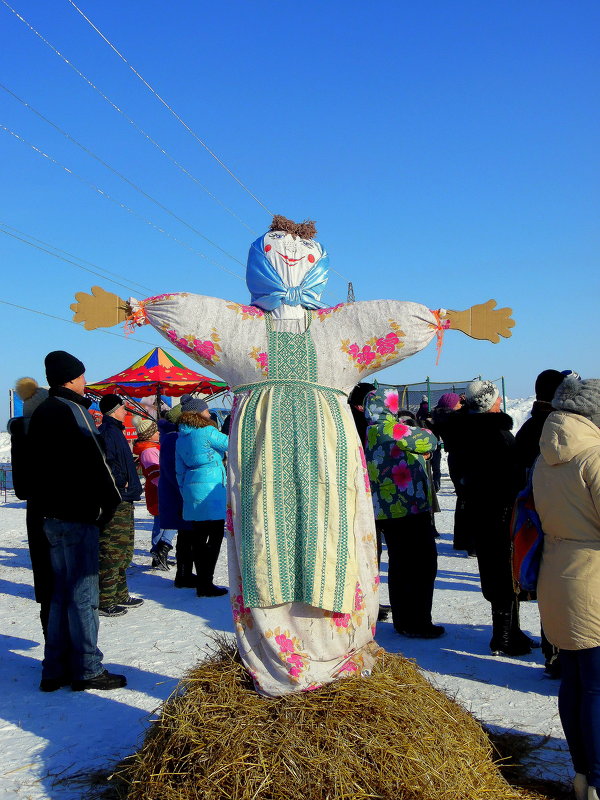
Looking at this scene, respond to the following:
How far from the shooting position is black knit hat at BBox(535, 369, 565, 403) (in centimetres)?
434

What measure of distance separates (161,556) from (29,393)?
→ 3812mm

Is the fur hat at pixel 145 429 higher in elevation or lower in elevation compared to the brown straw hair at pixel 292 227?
lower

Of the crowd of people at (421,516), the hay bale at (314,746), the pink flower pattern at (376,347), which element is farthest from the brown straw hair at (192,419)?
the hay bale at (314,746)

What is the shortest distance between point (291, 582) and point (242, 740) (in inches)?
23.9

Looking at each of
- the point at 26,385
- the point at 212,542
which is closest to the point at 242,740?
the point at 26,385

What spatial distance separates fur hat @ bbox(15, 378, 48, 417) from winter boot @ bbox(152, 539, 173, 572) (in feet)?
12.1

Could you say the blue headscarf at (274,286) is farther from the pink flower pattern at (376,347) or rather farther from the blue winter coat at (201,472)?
the blue winter coat at (201,472)

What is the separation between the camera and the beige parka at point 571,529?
9.12 feet

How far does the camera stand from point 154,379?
15.3 metres

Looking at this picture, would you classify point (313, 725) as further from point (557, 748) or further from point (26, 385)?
point (26, 385)

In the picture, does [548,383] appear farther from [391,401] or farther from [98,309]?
[98,309]

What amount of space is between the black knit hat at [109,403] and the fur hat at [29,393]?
4.43ft

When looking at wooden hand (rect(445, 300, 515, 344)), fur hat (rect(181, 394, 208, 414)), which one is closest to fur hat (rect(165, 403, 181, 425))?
fur hat (rect(181, 394, 208, 414))

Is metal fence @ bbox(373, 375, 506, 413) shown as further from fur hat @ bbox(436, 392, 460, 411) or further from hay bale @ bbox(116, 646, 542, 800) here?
hay bale @ bbox(116, 646, 542, 800)
